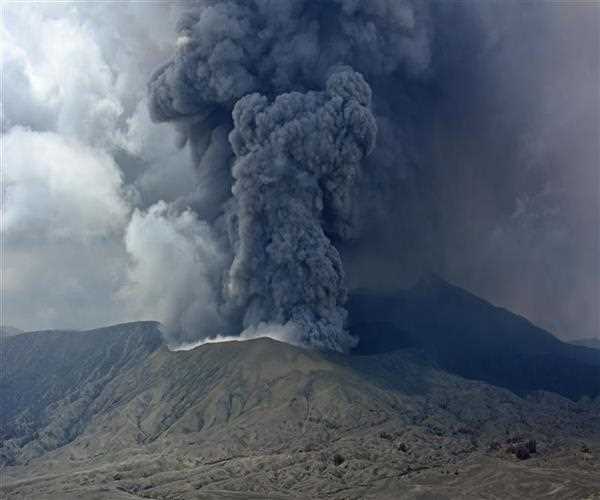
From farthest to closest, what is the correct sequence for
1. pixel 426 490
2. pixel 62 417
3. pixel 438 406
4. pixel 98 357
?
pixel 98 357, pixel 62 417, pixel 438 406, pixel 426 490

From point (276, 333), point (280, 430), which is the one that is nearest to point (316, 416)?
point (280, 430)

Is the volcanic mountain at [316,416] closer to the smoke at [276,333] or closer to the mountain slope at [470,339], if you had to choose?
the mountain slope at [470,339]

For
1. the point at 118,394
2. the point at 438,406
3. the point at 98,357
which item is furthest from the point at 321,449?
the point at 98,357

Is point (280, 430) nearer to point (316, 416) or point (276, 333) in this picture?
point (316, 416)

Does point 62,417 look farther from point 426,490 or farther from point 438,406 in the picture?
point 426,490

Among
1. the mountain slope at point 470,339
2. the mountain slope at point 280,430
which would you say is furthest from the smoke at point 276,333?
the mountain slope at point 470,339

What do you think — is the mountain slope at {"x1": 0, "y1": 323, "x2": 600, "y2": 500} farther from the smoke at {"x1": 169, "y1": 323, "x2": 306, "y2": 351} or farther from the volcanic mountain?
the smoke at {"x1": 169, "y1": 323, "x2": 306, "y2": 351}

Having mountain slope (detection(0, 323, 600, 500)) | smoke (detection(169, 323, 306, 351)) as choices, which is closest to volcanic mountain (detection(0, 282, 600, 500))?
mountain slope (detection(0, 323, 600, 500))
